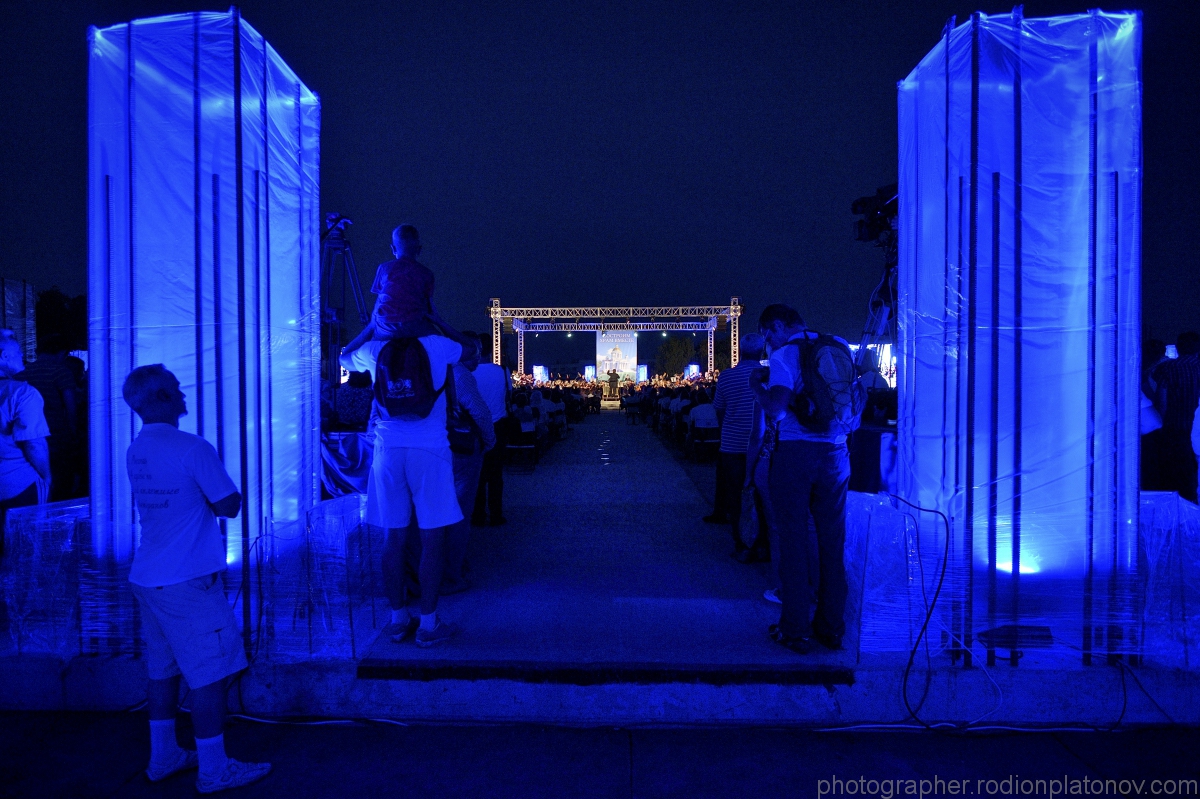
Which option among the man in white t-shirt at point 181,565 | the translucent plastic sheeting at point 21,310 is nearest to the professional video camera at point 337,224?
the man in white t-shirt at point 181,565

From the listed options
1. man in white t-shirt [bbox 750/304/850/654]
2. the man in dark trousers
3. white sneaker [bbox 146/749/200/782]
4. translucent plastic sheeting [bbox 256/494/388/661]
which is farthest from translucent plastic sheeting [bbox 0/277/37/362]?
man in white t-shirt [bbox 750/304/850/654]

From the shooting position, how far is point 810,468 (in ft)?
10.7

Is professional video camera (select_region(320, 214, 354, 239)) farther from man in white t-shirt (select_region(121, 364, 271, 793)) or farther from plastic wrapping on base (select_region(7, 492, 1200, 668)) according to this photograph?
man in white t-shirt (select_region(121, 364, 271, 793))

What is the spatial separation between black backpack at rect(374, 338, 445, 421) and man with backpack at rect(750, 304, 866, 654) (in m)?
1.55

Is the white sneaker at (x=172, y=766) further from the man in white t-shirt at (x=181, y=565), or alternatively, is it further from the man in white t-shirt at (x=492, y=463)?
the man in white t-shirt at (x=492, y=463)

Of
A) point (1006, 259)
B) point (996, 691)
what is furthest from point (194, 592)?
point (1006, 259)

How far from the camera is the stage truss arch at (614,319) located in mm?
39250

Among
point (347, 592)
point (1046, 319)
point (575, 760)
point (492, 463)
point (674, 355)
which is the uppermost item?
point (674, 355)

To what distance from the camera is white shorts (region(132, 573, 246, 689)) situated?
8.17 feet

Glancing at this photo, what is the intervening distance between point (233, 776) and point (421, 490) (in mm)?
1325

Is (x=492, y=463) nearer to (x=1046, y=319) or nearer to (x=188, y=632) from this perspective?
(x=188, y=632)

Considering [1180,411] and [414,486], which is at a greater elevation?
[1180,411]

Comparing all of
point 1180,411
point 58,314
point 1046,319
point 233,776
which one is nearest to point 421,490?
point 233,776

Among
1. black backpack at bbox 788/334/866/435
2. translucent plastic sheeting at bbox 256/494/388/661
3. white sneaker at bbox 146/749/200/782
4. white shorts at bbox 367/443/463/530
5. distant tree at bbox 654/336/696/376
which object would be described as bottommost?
white sneaker at bbox 146/749/200/782
